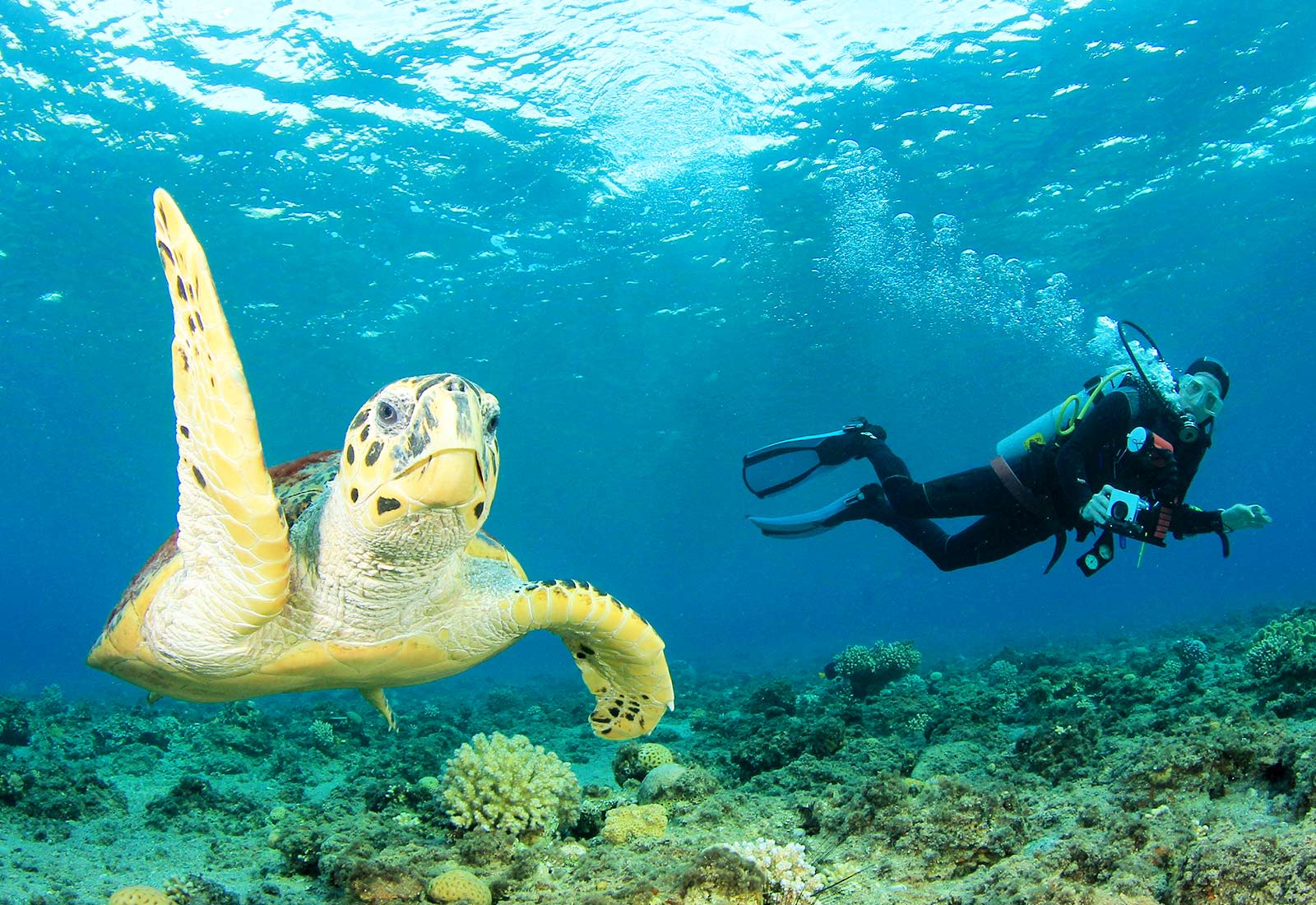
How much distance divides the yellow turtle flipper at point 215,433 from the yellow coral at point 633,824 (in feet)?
5.03

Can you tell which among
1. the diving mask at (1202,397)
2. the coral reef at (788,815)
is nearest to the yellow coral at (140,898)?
the coral reef at (788,815)

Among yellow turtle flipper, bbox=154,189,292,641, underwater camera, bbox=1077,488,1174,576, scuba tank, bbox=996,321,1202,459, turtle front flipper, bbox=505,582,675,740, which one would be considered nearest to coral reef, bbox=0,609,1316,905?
turtle front flipper, bbox=505,582,675,740

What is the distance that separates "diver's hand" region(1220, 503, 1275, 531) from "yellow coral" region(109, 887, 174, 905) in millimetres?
5620

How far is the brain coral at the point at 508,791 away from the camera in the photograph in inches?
105

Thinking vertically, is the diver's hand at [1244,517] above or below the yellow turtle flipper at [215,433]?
below

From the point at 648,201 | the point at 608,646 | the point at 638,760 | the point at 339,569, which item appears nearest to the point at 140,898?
the point at 339,569

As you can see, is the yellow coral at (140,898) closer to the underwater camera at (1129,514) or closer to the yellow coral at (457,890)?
the yellow coral at (457,890)

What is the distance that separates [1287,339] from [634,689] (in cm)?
3467

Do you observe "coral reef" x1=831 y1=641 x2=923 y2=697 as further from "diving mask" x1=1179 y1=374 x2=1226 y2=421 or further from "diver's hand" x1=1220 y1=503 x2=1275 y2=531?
"diving mask" x1=1179 y1=374 x2=1226 y2=421

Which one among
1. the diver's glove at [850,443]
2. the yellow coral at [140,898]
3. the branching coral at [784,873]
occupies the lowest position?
the branching coral at [784,873]

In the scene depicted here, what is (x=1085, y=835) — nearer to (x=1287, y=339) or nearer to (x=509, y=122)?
(x=509, y=122)

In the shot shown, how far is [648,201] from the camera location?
14.6 meters

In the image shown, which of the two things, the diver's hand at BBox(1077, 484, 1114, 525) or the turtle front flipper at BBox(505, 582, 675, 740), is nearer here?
the turtle front flipper at BBox(505, 582, 675, 740)

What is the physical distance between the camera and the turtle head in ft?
6.09
